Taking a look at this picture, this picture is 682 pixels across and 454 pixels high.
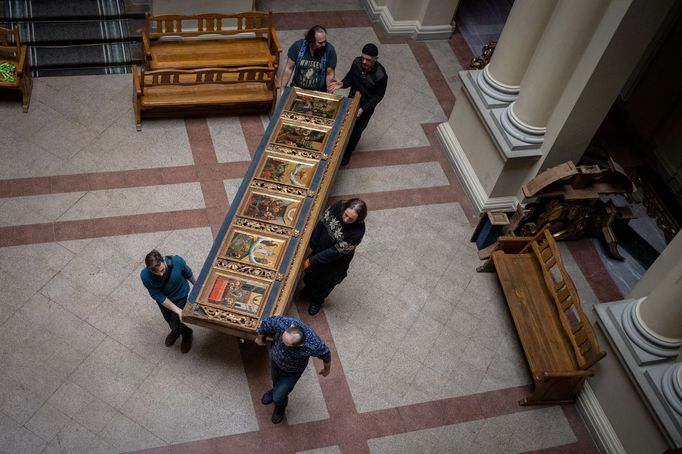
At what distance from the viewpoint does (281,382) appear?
641cm

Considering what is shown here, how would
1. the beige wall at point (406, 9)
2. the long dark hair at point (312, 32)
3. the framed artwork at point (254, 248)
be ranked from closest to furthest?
the framed artwork at point (254, 248), the long dark hair at point (312, 32), the beige wall at point (406, 9)

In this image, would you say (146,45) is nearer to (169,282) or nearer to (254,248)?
(254,248)

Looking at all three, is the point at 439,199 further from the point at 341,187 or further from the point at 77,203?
the point at 77,203

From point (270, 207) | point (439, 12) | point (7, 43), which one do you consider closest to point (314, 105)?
point (270, 207)

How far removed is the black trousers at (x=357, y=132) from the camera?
898 cm

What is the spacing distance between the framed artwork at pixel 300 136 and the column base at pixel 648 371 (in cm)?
356

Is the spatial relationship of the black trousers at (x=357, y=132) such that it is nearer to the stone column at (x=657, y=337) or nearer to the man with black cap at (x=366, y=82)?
the man with black cap at (x=366, y=82)

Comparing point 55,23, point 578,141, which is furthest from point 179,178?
point 578,141

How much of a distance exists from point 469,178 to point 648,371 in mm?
3481

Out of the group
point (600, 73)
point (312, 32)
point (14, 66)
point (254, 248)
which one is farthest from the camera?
point (14, 66)

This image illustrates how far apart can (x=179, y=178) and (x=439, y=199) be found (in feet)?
10.9

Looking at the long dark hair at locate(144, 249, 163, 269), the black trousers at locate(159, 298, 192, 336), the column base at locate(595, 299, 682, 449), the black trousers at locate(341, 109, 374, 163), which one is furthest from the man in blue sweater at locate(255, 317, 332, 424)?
the black trousers at locate(341, 109, 374, 163)

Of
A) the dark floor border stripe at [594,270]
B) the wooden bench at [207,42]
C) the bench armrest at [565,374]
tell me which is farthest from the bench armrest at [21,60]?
the dark floor border stripe at [594,270]

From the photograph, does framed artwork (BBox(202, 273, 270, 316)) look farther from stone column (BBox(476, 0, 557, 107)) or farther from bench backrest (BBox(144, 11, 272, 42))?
bench backrest (BBox(144, 11, 272, 42))
